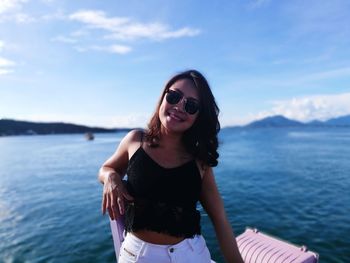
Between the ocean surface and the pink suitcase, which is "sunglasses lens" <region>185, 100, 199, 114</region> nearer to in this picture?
the pink suitcase

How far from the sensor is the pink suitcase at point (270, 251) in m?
5.96

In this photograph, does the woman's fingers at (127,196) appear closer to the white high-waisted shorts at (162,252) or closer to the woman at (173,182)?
the woman at (173,182)

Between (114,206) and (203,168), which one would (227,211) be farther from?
(114,206)

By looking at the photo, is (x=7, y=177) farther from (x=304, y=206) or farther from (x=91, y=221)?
(x=304, y=206)

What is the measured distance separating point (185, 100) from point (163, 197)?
3.18ft

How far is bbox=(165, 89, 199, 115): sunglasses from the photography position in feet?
10.3

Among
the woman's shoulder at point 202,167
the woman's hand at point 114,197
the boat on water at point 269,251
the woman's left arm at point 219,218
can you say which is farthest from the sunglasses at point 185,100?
the boat on water at point 269,251

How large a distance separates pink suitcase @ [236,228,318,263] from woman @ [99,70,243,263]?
349 centimetres

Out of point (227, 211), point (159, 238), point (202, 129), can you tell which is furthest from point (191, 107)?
point (227, 211)

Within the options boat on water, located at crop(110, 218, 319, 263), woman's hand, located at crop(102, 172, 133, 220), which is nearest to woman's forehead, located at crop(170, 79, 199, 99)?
woman's hand, located at crop(102, 172, 133, 220)

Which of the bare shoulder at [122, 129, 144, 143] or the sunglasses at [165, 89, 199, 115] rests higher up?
the sunglasses at [165, 89, 199, 115]

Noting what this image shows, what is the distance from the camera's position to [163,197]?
2998mm

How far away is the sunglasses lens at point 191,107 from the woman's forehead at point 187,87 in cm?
9

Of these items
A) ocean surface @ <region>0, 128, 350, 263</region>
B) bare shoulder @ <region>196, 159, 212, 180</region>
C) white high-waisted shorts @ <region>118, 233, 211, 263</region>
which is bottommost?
ocean surface @ <region>0, 128, 350, 263</region>
